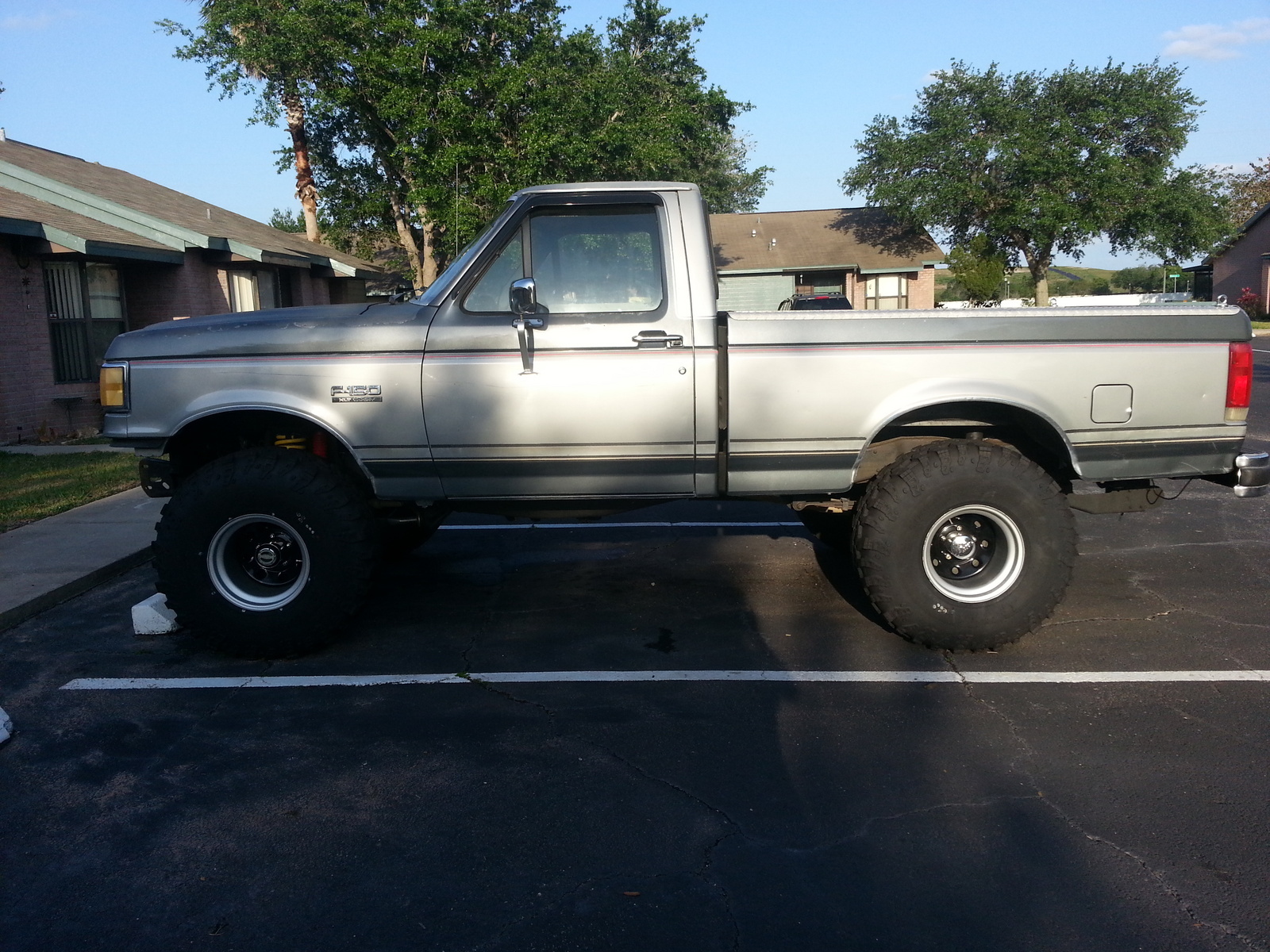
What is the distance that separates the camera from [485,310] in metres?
5.14

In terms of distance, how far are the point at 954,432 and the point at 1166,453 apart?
1009 mm

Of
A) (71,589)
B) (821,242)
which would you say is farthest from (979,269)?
(71,589)

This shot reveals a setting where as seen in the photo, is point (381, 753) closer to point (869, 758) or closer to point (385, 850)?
point (385, 850)

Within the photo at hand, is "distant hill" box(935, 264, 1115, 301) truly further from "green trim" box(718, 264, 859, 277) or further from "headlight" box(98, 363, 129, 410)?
"headlight" box(98, 363, 129, 410)

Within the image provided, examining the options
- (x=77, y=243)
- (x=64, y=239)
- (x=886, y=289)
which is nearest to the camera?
(x=64, y=239)

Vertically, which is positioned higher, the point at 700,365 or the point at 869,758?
the point at 700,365

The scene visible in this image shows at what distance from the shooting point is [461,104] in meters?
21.4

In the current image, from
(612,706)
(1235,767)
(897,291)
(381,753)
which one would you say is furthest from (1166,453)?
(897,291)

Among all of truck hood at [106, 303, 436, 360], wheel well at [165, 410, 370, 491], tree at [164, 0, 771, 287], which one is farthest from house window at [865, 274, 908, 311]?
truck hood at [106, 303, 436, 360]

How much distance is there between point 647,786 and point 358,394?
94.5 inches

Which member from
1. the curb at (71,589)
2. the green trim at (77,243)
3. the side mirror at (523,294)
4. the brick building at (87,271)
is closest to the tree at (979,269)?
the brick building at (87,271)

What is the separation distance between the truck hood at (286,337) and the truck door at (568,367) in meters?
0.15

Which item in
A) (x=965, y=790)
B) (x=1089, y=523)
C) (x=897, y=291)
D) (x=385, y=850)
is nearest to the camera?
(x=385, y=850)

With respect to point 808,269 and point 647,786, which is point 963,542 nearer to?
point 647,786
